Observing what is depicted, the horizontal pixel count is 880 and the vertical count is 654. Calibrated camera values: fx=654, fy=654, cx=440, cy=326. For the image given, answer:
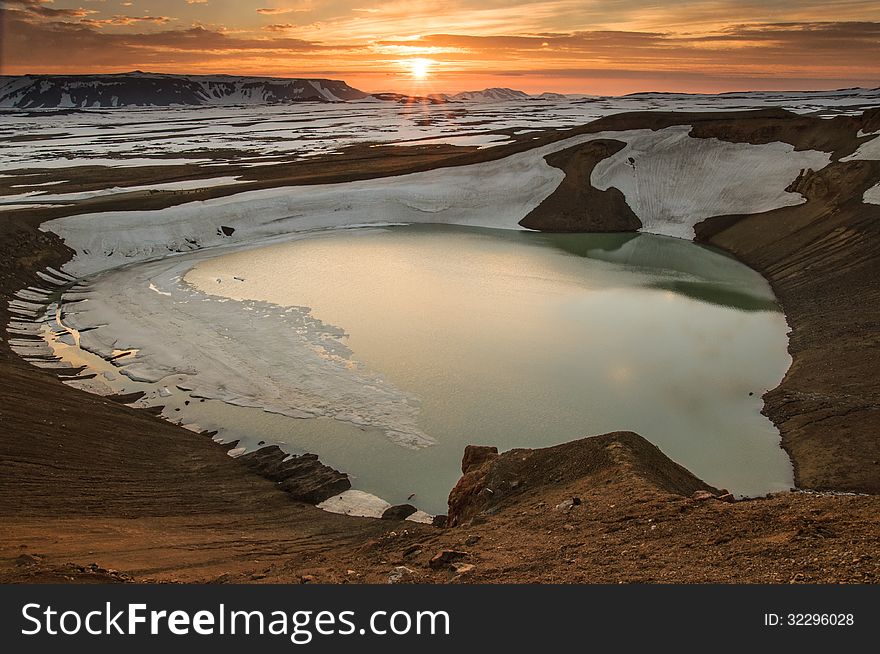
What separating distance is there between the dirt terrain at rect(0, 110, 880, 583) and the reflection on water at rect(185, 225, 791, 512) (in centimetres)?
157

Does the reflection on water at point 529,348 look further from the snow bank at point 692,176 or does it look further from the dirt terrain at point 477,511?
the snow bank at point 692,176

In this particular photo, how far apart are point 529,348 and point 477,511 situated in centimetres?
1116

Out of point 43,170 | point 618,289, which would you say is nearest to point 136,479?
point 618,289

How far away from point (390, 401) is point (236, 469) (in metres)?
4.75

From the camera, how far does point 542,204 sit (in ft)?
152

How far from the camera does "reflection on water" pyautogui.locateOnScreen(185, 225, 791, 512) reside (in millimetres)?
15750

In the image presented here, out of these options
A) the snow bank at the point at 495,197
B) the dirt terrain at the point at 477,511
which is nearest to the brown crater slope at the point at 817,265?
the dirt terrain at the point at 477,511

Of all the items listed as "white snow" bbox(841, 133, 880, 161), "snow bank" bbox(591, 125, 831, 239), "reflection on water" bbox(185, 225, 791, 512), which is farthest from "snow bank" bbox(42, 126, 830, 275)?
"reflection on water" bbox(185, 225, 791, 512)

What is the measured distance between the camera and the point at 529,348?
21609mm

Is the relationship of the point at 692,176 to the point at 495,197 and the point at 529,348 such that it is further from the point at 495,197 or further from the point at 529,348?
the point at 529,348

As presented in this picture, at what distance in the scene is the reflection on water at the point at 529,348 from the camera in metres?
15.8

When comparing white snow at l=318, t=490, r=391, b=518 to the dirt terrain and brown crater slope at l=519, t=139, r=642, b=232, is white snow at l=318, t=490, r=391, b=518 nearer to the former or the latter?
the dirt terrain

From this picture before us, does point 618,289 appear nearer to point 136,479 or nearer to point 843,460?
point 843,460

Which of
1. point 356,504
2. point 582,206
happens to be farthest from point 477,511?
point 582,206
